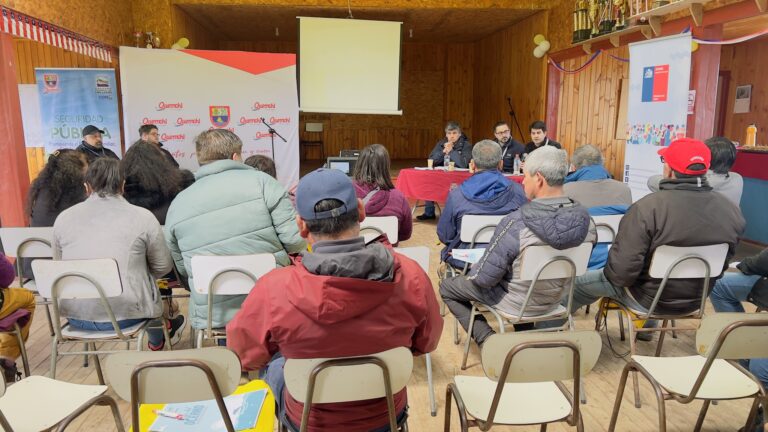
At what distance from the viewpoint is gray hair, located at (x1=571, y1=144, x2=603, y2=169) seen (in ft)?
12.2

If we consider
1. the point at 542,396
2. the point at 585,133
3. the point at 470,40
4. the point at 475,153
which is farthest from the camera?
the point at 470,40

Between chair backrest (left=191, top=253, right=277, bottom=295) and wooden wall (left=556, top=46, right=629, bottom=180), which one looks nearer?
chair backrest (left=191, top=253, right=277, bottom=295)

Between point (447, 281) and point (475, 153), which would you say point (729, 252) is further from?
point (475, 153)

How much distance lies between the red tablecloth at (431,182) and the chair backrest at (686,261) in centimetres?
366

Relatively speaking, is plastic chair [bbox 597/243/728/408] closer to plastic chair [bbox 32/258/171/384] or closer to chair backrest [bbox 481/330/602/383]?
chair backrest [bbox 481/330/602/383]

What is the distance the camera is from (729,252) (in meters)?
2.40

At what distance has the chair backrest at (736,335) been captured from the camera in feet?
5.36

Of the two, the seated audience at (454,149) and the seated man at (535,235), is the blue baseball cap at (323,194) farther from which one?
the seated audience at (454,149)

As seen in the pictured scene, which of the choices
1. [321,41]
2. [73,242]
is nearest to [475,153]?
[73,242]

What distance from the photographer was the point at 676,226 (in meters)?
2.34

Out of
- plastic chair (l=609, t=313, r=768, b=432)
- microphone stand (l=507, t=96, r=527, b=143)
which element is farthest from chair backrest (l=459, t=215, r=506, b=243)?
microphone stand (l=507, t=96, r=527, b=143)

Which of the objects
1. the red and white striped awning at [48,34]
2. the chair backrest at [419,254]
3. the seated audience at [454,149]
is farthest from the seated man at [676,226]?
the red and white striped awning at [48,34]

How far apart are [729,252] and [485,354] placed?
160cm

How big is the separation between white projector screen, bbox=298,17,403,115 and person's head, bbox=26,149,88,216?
519 centimetres
